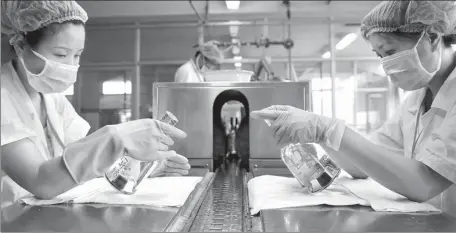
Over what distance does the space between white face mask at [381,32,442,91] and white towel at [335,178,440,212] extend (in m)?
0.29

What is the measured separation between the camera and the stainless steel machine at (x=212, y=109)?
98cm

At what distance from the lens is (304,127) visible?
0.69 metres

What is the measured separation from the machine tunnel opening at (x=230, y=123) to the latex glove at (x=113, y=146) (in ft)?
1.69

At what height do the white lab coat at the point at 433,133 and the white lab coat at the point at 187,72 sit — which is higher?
the white lab coat at the point at 187,72

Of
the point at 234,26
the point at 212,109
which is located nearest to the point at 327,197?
the point at 212,109

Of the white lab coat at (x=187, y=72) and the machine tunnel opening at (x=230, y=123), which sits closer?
the machine tunnel opening at (x=230, y=123)

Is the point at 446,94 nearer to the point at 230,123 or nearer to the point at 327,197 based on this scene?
the point at 327,197

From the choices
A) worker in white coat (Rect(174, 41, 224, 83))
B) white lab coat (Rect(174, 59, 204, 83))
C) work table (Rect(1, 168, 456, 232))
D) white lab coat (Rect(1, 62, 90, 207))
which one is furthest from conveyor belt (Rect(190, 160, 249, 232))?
white lab coat (Rect(174, 59, 204, 83))

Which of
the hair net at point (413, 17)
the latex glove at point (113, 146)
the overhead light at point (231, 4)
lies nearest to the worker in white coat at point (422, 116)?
the hair net at point (413, 17)

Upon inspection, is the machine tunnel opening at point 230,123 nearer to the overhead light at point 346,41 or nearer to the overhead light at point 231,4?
the overhead light at point 346,41

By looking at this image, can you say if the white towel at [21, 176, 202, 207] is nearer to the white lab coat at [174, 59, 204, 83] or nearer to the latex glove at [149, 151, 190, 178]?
the latex glove at [149, 151, 190, 178]

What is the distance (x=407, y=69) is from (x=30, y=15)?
2.98 ft

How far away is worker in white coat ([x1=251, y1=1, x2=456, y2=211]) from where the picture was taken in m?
0.67

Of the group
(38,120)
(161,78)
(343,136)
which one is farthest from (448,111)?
(38,120)
